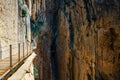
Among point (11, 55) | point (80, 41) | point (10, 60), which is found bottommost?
point (80, 41)

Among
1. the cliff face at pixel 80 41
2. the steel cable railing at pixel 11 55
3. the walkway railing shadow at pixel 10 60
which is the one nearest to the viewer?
the walkway railing shadow at pixel 10 60

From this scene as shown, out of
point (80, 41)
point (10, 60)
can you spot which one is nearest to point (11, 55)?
point (10, 60)

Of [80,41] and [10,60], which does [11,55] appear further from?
[80,41]

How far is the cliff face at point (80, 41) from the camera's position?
15.5m

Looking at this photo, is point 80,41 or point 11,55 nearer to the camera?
point 11,55

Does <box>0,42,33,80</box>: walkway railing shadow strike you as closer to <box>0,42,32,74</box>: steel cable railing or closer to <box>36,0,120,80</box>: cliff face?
<box>0,42,32,74</box>: steel cable railing

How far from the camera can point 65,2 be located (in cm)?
2444

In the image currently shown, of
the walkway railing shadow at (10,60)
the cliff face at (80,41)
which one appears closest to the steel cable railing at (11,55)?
the walkway railing shadow at (10,60)

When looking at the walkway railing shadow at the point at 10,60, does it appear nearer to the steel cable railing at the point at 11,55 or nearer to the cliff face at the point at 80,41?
the steel cable railing at the point at 11,55

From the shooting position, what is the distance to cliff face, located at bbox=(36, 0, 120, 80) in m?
15.5

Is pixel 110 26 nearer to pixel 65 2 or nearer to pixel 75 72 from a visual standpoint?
pixel 75 72

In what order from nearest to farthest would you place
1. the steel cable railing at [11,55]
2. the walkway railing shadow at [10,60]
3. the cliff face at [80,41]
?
the walkway railing shadow at [10,60]
the steel cable railing at [11,55]
the cliff face at [80,41]

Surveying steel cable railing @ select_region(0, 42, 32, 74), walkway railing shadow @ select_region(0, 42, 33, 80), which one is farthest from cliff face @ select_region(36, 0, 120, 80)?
walkway railing shadow @ select_region(0, 42, 33, 80)

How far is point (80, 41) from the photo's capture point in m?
20.0
